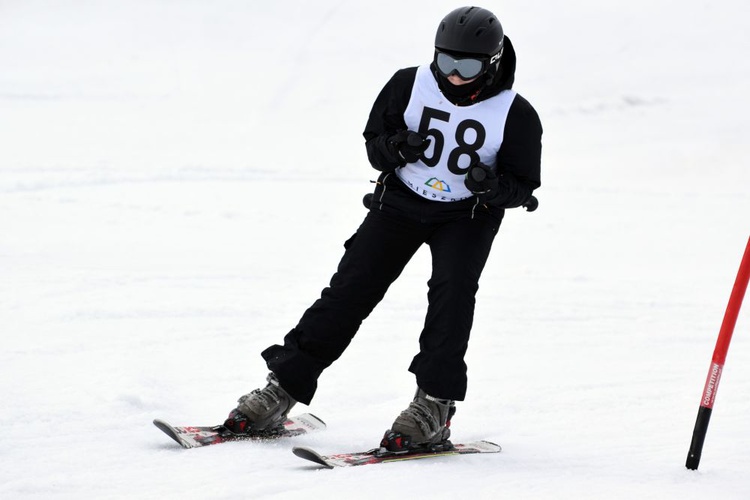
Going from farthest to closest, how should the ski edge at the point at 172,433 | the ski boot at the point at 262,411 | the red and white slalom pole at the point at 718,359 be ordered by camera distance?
the ski boot at the point at 262,411 → the ski edge at the point at 172,433 → the red and white slalom pole at the point at 718,359

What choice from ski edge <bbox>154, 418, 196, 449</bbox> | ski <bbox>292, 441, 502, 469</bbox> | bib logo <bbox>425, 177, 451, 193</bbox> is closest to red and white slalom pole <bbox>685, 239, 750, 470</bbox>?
ski <bbox>292, 441, 502, 469</bbox>

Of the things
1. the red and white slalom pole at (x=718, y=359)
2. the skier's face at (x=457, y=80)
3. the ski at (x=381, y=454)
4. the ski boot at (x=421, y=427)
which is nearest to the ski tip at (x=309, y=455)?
the ski at (x=381, y=454)

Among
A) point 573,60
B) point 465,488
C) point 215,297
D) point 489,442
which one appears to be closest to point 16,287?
point 215,297

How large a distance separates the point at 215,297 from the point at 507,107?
319 centimetres

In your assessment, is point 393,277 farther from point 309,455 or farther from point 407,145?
point 309,455

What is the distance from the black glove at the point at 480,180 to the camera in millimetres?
3527

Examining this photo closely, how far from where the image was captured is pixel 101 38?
17.3 meters

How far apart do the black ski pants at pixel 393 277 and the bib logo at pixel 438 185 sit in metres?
0.06

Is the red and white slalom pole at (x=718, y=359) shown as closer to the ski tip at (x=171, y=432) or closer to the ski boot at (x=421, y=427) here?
the ski boot at (x=421, y=427)

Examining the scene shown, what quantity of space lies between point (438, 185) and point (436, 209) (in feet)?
Answer: 0.30

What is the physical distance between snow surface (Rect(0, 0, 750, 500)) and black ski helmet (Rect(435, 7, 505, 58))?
4.84 feet

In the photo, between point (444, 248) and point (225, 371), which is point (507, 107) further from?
point (225, 371)

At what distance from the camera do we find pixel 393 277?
3.90m

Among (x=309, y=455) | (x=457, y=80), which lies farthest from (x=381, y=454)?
(x=457, y=80)
